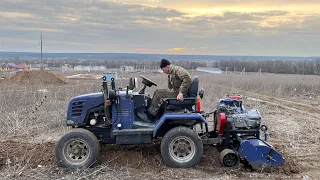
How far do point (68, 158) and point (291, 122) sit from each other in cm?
833

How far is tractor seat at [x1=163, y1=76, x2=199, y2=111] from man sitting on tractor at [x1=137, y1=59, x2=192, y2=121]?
8 cm

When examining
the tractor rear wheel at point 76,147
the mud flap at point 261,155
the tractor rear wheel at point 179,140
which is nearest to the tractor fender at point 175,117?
the tractor rear wheel at point 179,140

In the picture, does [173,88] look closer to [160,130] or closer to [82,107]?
[160,130]

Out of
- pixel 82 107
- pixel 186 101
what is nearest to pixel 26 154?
pixel 82 107

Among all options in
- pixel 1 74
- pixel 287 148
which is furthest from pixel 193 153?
pixel 1 74

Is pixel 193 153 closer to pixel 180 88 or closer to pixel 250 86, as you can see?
pixel 180 88

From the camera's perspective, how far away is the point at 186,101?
7168 mm

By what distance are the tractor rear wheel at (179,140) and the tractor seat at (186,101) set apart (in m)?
0.48

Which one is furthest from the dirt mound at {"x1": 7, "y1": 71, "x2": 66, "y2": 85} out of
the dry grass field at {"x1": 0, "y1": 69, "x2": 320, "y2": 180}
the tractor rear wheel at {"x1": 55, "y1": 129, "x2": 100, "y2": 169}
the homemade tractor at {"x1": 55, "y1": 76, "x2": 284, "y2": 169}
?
the tractor rear wheel at {"x1": 55, "y1": 129, "x2": 100, "y2": 169}

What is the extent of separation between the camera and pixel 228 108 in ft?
25.6

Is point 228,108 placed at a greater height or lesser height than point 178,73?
lesser

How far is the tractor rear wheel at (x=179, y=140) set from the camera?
6.88 meters

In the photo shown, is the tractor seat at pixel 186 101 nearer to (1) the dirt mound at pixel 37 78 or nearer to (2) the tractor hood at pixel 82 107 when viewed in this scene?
(2) the tractor hood at pixel 82 107

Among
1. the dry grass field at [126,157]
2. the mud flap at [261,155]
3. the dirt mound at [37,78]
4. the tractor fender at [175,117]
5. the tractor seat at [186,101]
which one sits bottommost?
the dry grass field at [126,157]
